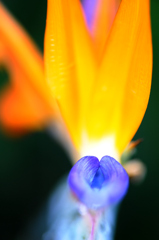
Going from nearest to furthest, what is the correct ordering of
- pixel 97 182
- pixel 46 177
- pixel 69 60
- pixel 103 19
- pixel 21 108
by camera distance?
pixel 97 182, pixel 69 60, pixel 103 19, pixel 21 108, pixel 46 177

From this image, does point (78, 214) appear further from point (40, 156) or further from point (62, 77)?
point (40, 156)

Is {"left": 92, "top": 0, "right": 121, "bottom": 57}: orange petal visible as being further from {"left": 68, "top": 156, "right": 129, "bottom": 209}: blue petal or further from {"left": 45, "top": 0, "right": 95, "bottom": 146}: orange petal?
{"left": 68, "top": 156, "right": 129, "bottom": 209}: blue petal

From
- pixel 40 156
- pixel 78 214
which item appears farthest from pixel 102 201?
pixel 40 156

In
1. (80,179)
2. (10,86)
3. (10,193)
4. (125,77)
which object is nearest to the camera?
(80,179)

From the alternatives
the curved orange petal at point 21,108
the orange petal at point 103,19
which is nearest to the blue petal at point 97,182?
the orange petal at point 103,19

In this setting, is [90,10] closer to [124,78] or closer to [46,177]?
[124,78]

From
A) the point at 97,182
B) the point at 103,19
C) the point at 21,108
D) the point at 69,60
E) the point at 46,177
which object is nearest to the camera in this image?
the point at 97,182

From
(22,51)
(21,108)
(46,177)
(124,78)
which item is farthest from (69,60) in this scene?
(46,177)
